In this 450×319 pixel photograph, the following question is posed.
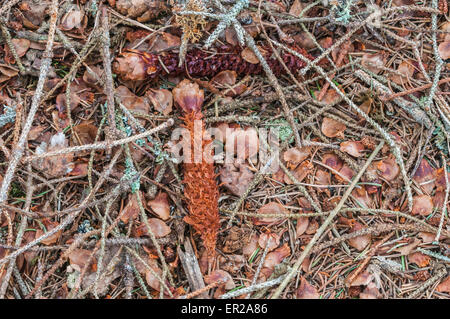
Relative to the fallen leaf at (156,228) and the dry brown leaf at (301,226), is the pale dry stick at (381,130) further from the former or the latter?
the fallen leaf at (156,228)

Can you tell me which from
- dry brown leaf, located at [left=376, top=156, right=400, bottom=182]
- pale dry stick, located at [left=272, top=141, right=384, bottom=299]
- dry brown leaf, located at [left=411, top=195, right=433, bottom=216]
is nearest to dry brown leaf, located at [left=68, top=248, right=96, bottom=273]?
pale dry stick, located at [left=272, top=141, right=384, bottom=299]

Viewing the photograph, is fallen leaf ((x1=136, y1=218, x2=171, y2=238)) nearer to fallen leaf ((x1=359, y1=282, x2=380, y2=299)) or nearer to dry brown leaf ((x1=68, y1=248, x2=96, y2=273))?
dry brown leaf ((x1=68, y1=248, x2=96, y2=273))

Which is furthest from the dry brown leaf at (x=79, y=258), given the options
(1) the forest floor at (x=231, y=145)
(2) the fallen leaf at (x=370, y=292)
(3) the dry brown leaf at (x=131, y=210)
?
(2) the fallen leaf at (x=370, y=292)

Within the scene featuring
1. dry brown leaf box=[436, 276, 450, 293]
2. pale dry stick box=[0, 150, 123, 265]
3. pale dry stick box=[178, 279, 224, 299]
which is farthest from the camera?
dry brown leaf box=[436, 276, 450, 293]

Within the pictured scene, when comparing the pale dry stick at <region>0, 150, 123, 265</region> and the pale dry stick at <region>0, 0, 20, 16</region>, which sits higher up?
the pale dry stick at <region>0, 0, 20, 16</region>
